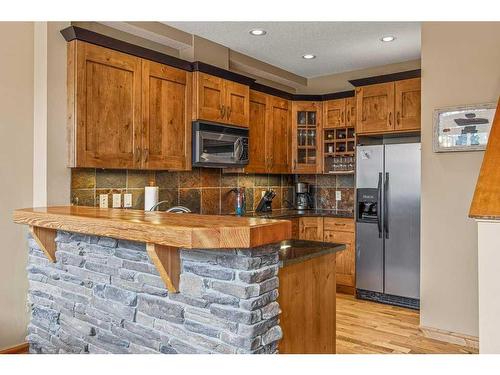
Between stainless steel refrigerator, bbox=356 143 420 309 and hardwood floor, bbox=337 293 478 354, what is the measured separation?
0.21 meters

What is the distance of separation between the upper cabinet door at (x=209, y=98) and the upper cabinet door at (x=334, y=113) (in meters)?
1.72

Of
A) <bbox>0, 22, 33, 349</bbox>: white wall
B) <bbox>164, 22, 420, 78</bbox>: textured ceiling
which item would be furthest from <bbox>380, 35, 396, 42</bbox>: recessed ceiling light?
<bbox>0, 22, 33, 349</bbox>: white wall

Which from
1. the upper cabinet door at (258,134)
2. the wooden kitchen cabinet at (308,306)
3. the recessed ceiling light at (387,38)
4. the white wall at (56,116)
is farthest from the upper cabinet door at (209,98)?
the wooden kitchen cabinet at (308,306)

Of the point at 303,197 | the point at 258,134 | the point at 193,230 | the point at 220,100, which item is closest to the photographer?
the point at 193,230

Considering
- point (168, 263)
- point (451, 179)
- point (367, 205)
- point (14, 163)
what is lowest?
point (168, 263)

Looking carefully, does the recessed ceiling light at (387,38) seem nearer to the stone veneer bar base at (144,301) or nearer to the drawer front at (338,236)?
the drawer front at (338,236)

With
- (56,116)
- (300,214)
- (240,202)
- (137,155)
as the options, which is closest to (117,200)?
(137,155)

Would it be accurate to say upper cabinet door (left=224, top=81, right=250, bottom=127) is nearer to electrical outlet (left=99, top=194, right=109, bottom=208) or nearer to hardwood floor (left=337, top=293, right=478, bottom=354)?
electrical outlet (left=99, top=194, right=109, bottom=208)

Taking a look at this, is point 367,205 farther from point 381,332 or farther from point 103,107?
point 103,107

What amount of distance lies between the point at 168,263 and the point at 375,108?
375 cm

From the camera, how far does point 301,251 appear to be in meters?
2.18

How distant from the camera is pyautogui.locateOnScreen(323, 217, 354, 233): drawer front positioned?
489 centimetres

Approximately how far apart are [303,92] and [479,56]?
2.99m
